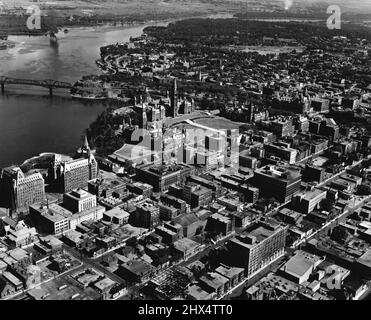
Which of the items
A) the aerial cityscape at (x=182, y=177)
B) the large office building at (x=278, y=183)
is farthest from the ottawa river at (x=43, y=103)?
the large office building at (x=278, y=183)

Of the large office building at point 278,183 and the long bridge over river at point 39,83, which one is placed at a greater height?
the long bridge over river at point 39,83

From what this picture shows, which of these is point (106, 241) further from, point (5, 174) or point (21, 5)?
point (21, 5)

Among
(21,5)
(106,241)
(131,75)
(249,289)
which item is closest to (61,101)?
(131,75)

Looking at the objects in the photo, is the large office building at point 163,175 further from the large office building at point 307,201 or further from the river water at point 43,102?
the river water at point 43,102

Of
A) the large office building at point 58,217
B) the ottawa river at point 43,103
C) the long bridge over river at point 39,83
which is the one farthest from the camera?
the long bridge over river at point 39,83

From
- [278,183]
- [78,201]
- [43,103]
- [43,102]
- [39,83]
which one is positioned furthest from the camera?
[39,83]

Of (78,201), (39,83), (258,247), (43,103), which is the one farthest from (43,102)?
(258,247)

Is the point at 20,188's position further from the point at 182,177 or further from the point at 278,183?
the point at 278,183
